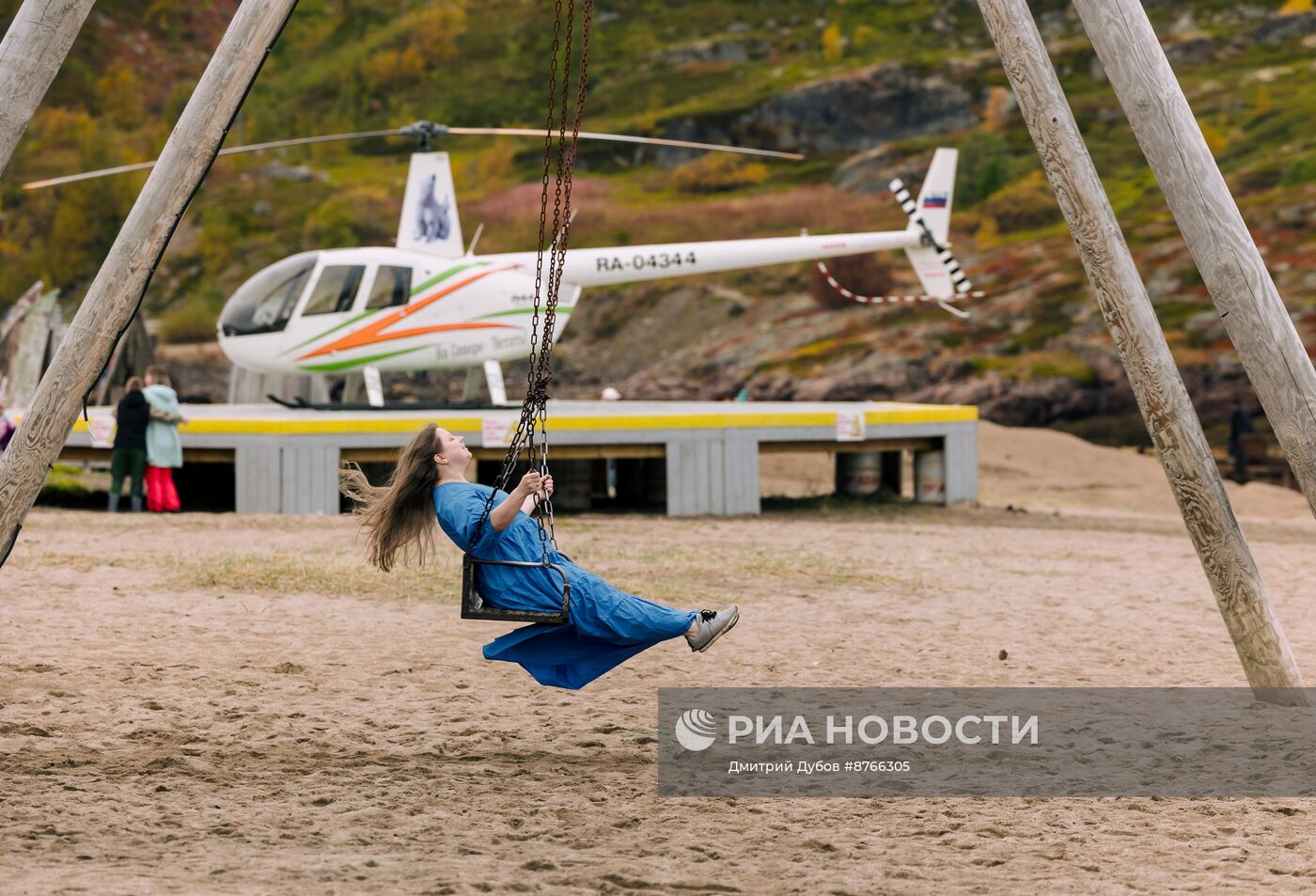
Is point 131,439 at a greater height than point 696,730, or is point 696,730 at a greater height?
point 131,439

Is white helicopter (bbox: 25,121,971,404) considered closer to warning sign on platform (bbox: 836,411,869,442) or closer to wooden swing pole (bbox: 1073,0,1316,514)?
warning sign on platform (bbox: 836,411,869,442)

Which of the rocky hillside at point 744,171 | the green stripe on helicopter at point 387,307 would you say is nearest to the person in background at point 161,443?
the green stripe on helicopter at point 387,307

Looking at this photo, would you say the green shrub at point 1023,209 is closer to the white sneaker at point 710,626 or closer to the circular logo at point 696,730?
the circular logo at point 696,730

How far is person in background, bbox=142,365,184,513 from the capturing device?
13.8m

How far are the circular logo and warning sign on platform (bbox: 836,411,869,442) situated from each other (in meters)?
8.66

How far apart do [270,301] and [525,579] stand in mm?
11274

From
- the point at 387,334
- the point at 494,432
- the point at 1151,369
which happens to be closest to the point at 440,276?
the point at 387,334

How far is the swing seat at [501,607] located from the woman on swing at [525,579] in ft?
0.09

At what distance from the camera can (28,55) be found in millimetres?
5410

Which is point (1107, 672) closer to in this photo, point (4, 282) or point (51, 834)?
point (51, 834)

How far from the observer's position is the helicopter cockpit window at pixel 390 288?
15.7 meters

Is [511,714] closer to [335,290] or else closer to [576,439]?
[576,439]

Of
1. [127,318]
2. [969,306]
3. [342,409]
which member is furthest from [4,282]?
[127,318]

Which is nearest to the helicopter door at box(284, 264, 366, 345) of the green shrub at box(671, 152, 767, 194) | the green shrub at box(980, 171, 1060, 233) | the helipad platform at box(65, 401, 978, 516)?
the helipad platform at box(65, 401, 978, 516)
